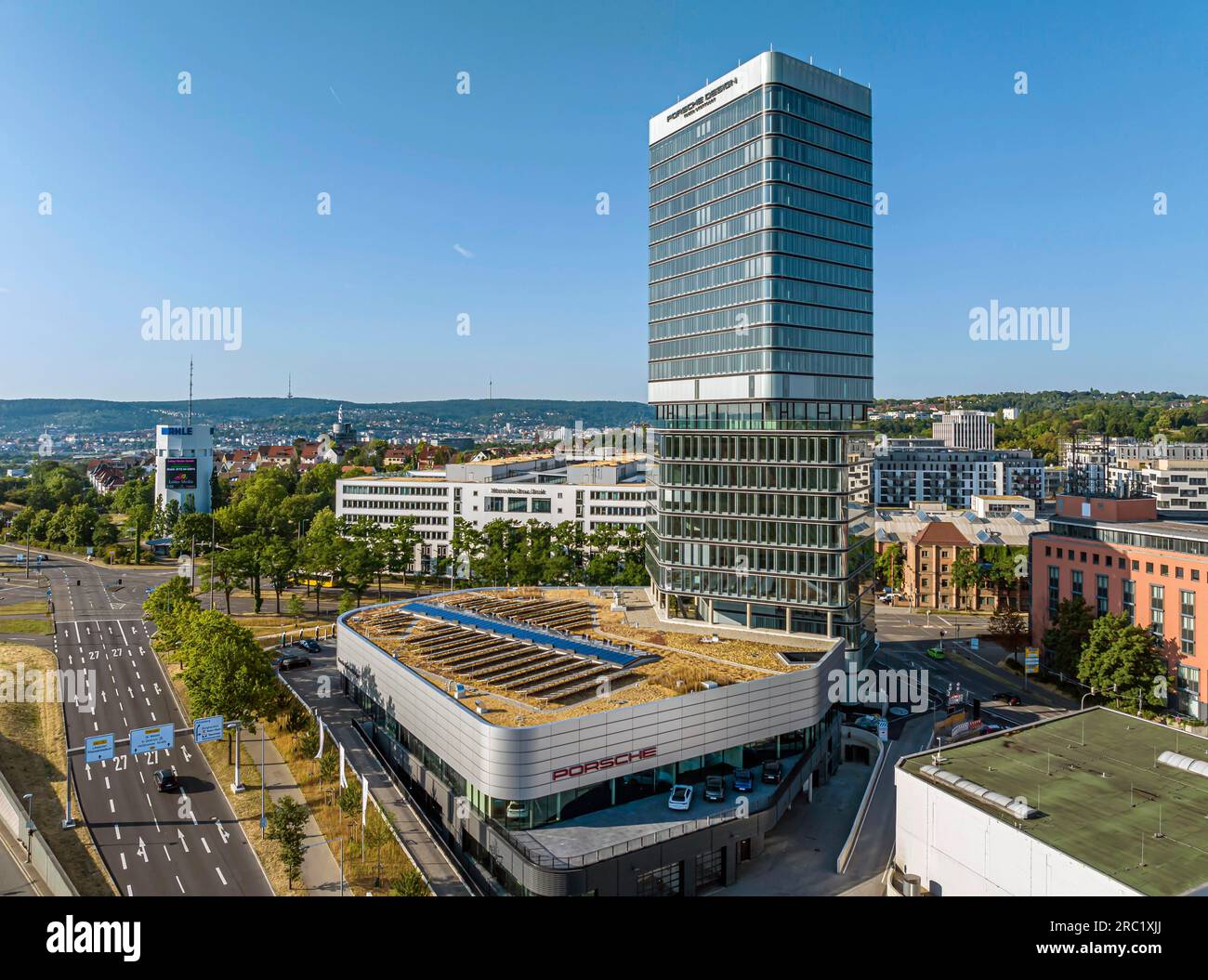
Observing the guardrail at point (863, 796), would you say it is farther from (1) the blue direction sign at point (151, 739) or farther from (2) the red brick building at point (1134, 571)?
(1) the blue direction sign at point (151, 739)

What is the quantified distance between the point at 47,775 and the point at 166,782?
20.9 feet

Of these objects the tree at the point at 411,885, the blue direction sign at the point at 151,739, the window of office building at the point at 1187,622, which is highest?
the window of office building at the point at 1187,622

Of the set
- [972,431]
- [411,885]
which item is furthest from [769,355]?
[972,431]

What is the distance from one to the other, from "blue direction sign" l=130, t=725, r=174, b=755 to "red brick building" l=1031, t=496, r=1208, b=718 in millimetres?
56066

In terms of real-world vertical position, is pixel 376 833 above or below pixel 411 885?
below

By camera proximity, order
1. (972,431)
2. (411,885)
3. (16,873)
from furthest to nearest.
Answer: (972,431) < (16,873) < (411,885)

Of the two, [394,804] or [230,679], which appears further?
[230,679]

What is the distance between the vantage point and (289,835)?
99.0ft

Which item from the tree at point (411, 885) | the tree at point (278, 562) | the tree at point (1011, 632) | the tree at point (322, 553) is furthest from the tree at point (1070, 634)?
the tree at point (278, 562)

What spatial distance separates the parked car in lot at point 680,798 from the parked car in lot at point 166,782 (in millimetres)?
23544

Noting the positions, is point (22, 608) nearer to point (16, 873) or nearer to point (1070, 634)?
point (16, 873)

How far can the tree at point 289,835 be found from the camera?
98.3 feet
